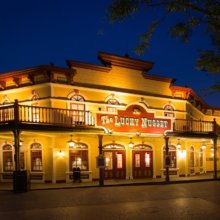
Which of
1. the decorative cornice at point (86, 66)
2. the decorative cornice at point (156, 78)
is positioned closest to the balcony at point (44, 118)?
the decorative cornice at point (86, 66)

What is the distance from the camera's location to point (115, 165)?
24.2 meters

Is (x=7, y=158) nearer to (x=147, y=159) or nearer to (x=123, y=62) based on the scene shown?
(x=147, y=159)

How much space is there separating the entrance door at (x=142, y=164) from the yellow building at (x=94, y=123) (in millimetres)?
67

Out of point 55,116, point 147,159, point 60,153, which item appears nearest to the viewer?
point 55,116

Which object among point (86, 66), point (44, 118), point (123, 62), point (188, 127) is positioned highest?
point (123, 62)

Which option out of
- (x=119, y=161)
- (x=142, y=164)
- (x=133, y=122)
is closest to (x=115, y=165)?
(x=119, y=161)

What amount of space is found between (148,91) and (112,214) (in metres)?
15.1

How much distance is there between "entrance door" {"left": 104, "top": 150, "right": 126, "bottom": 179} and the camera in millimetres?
24000

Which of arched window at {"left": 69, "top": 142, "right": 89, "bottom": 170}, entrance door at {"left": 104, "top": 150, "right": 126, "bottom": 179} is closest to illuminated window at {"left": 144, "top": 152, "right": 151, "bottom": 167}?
entrance door at {"left": 104, "top": 150, "right": 126, "bottom": 179}

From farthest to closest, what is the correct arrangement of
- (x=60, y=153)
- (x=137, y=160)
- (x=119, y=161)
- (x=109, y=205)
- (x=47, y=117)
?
(x=137, y=160) → (x=119, y=161) → (x=60, y=153) → (x=47, y=117) → (x=109, y=205)

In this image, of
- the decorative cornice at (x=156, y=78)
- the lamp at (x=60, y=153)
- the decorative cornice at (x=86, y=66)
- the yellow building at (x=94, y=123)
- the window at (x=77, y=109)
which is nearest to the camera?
the yellow building at (x=94, y=123)

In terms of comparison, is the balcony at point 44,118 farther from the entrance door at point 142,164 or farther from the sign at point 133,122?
the entrance door at point 142,164

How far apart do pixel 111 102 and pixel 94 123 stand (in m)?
3.22

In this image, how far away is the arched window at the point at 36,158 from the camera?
22094 millimetres
